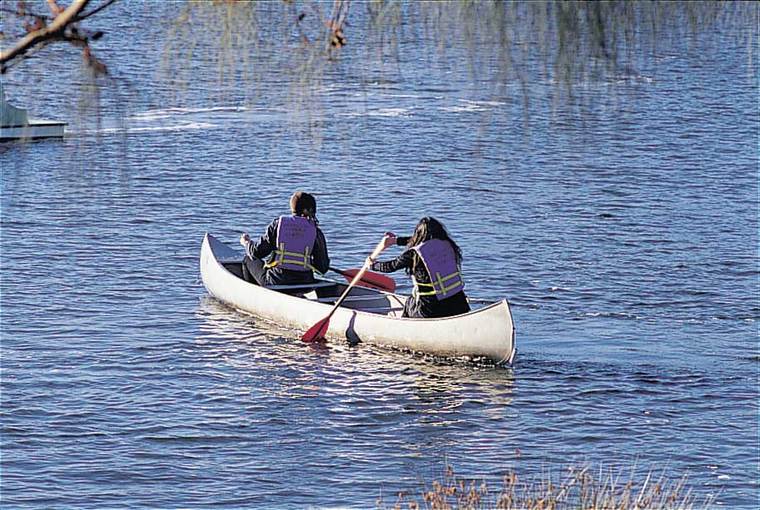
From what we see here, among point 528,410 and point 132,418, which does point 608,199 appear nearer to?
point 528,410

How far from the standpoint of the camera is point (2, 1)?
149 inches

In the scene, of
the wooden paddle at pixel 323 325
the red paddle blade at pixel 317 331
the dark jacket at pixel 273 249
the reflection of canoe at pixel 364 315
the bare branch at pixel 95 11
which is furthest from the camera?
the dark jacket at pixel 273 249

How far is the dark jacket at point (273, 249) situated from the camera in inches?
555

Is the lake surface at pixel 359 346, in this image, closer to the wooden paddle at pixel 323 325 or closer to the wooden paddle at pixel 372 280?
the wooden paddle at pixel 323 325

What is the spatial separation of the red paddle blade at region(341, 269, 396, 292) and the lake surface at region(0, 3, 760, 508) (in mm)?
929

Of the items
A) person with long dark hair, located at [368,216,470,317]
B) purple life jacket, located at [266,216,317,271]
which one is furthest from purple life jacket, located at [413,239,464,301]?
purple life jacket, located at [266,216,317,271]

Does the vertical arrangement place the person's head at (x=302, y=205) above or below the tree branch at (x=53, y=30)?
below

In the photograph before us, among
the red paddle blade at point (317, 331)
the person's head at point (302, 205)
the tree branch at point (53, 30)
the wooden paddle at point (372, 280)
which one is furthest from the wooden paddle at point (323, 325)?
the tree branch at point (53, 30)

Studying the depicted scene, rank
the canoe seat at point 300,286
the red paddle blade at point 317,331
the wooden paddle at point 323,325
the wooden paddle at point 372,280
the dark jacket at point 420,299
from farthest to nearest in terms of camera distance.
Result: the wooden paddle at point 372,280 → the canoe seat at point 300,286 → the red paddle blade at point 317,331 → the wooden paddle at point 323,325 → the dark jacket at point 420,299

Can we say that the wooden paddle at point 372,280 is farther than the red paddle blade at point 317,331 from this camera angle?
Yes

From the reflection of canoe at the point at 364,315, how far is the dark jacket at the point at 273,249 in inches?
3.9

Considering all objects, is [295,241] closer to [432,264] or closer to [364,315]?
[364,315]

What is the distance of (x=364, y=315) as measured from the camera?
13.7 m

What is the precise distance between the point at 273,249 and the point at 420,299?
6.51 ft
